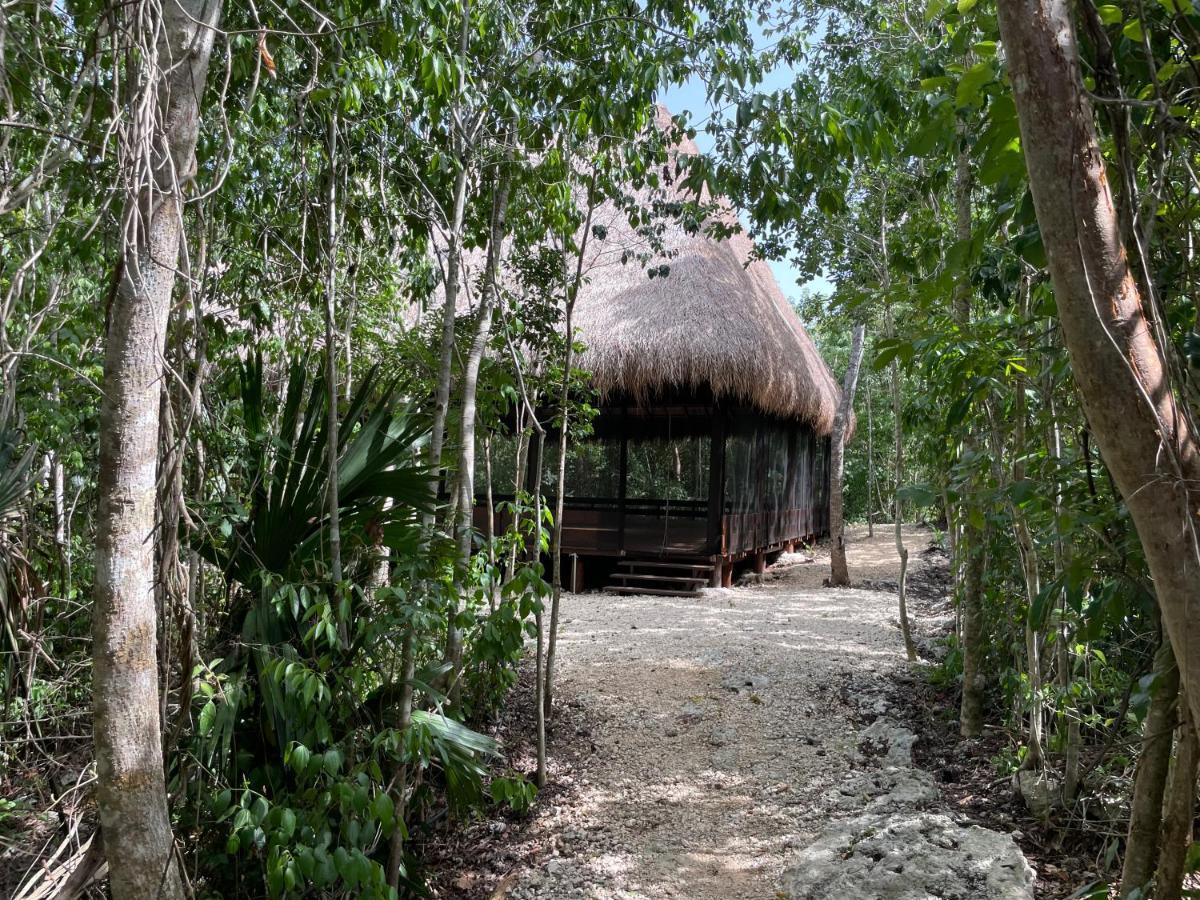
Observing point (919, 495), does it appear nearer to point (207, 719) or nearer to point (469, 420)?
point (207, 719)

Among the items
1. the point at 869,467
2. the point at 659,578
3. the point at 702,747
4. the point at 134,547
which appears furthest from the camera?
the point at 869,467

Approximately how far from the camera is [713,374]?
8688 millimetres

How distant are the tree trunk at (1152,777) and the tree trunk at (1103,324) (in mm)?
440

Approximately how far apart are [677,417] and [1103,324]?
9259 millimetres

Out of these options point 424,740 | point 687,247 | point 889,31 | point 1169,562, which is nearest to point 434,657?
point 424,740

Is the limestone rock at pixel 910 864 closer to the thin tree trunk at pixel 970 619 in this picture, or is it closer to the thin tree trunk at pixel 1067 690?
the thin tree trunk at pixel 1067 690

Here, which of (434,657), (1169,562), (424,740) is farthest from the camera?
(434,657)

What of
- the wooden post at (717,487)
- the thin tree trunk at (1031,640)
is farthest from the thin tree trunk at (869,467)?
the thin tree trunk at (1031,640)

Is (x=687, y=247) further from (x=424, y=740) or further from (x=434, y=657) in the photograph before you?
Answer: (x=424, y=740)

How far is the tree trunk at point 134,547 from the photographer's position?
1760 millimetres

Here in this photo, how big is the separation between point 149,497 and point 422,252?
2.54 metres

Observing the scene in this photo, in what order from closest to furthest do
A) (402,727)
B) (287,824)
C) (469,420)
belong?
(287,824) → (402,727) → (469,420)

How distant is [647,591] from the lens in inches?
352

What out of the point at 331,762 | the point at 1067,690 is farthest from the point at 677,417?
the point at 331,762
